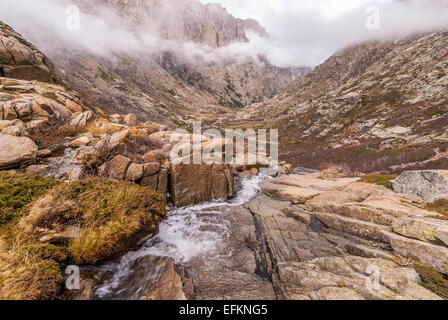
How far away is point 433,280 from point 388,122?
59771mm

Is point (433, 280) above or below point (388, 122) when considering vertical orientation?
Result: below

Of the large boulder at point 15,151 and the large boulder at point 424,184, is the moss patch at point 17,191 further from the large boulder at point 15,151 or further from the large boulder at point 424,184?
the large boulder at point 424,184

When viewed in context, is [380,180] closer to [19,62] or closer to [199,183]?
[199,183]

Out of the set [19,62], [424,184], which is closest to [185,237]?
[424,184]

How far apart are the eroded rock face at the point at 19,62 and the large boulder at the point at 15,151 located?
16.5 metres

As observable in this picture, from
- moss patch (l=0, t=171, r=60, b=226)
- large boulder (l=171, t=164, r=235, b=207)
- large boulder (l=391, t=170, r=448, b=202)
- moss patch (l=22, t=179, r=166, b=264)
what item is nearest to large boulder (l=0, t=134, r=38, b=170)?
moss patch (l=0, t=171, r=60, b=226)

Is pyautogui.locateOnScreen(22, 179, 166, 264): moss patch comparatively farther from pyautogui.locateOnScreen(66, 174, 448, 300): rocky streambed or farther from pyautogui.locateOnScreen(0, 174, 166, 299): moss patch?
pyautogui.locateOnScreen(66, 174, 448, 300): rocky streambed

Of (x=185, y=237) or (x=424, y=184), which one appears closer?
(x=185, y=237)

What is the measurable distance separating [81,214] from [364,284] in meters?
9.35

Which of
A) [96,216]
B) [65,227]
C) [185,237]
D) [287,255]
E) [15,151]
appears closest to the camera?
[65,227]

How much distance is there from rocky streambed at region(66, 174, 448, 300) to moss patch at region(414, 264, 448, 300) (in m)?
0.19

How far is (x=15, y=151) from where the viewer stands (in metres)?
8.06

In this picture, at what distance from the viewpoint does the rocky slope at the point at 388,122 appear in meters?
29.5

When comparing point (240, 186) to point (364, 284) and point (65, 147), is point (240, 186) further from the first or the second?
point (65, 147)
